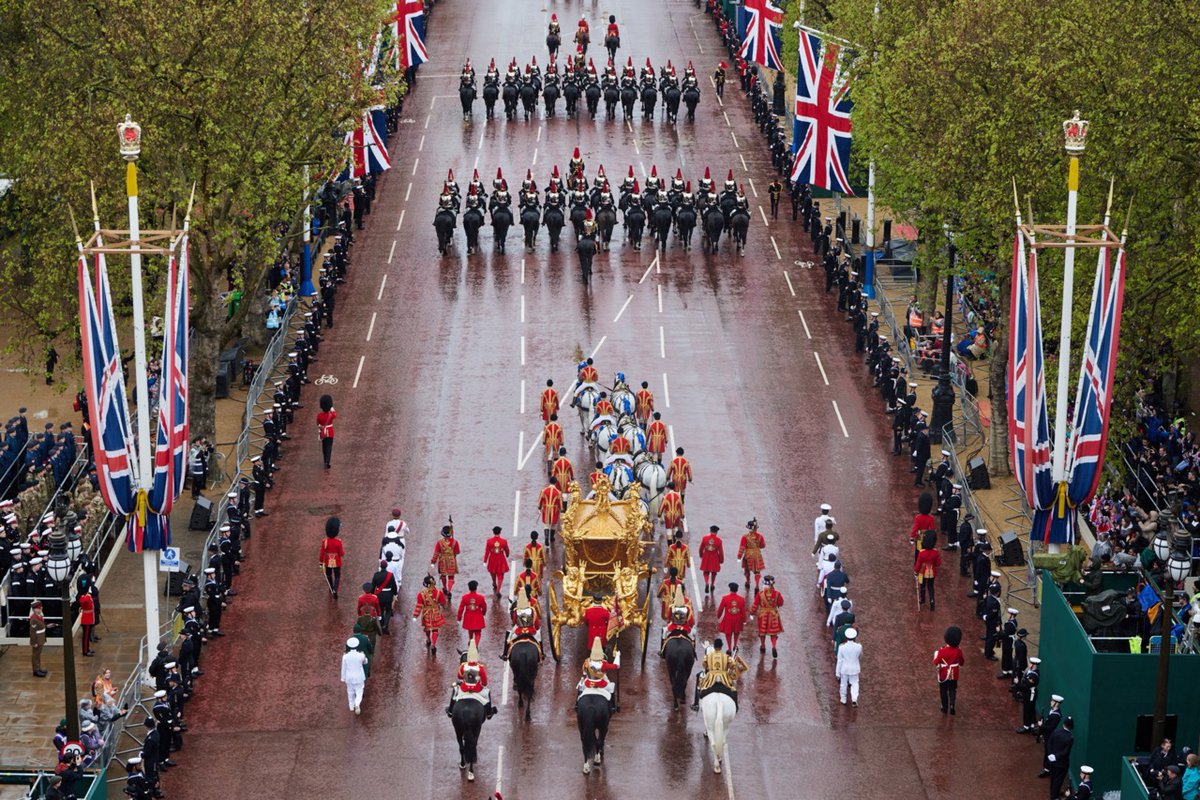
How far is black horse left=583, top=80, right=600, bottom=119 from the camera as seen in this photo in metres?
86.8

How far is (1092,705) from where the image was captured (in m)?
36.9

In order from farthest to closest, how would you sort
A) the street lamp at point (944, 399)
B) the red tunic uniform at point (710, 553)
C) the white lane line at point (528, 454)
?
the street lamp at point (944, 399), the white lane line at point (528, 454), the red tunic uniform at point (710, 553)

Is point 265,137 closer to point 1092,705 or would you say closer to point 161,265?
point 161,265

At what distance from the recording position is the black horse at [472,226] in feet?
226

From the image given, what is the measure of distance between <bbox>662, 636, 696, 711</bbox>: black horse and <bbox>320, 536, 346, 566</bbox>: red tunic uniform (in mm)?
8286

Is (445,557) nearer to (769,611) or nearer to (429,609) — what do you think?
(429,609)

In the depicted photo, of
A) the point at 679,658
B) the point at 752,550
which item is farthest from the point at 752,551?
the point at 679,658

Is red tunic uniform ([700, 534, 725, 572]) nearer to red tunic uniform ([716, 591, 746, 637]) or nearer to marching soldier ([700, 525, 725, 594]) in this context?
marching soldier ([700, 525, 725, 594])

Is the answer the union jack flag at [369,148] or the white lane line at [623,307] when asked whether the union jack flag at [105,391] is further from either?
the union jack flag at [369,148]

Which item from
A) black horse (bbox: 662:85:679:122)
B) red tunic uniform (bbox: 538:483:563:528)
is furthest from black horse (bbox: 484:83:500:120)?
red tunic uniform (bbox: 538:483:563:528)

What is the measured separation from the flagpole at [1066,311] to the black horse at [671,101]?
4531 centimetres

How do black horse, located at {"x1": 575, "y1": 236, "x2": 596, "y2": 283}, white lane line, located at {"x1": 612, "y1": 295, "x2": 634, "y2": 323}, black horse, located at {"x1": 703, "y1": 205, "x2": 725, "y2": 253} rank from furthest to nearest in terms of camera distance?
1. black horse, located at {"x1": 703, "y1": 205, "x2": 725, "y2": 253}
2. black horse, located at {"x1": 575, "y1": 236, "x2": 596, "y2": 283}
3. white lane line, located at {"x1": 612, "y1": 295, "x2": 634, "y2": 323}

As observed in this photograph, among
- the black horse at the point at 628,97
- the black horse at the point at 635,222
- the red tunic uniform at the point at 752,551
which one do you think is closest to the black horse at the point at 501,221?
the black horse at the point at 635,222

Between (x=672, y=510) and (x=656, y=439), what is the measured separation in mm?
3723
